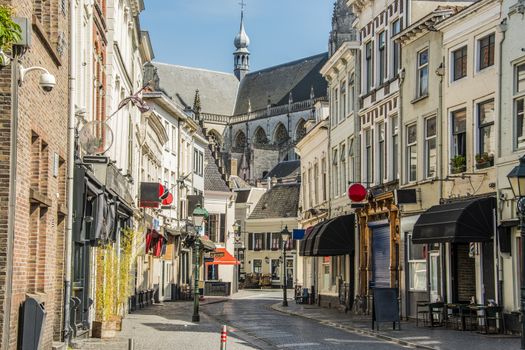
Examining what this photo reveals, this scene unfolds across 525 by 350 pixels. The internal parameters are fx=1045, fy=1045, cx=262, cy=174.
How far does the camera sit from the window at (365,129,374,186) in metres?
38.3

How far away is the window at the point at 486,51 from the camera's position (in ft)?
88.6

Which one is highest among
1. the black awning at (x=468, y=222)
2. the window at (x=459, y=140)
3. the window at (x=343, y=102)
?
the window at (x=343, y=102)

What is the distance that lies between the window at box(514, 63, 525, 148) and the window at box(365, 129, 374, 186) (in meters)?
13.3

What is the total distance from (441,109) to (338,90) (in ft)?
50.2

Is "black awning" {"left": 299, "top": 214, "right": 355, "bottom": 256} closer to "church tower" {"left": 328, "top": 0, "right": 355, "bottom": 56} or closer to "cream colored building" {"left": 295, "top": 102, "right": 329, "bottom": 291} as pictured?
"cream colored building" {"left": 295, "top": 102, "right": 329, "bottom": 291}

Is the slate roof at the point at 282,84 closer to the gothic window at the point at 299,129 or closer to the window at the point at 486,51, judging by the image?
the gothic window at the point at 299,129

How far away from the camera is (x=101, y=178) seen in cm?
2455

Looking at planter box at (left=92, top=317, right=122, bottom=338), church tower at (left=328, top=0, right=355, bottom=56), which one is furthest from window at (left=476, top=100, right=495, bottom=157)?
church tower at (left=328, top=0, right=355, bottom=56)

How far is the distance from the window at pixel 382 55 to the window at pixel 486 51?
915 cm

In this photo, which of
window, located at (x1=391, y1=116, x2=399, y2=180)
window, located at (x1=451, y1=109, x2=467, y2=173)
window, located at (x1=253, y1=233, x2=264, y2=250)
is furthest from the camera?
window, located at (x1=253, y1=233, x2=264, y2=250)

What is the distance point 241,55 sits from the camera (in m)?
180

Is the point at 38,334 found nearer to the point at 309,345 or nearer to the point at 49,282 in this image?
the point at 49,282

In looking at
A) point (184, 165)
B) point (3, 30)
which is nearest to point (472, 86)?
point (3, 30)

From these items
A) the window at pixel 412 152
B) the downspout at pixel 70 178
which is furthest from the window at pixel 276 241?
the downspout at pixel 70 178
